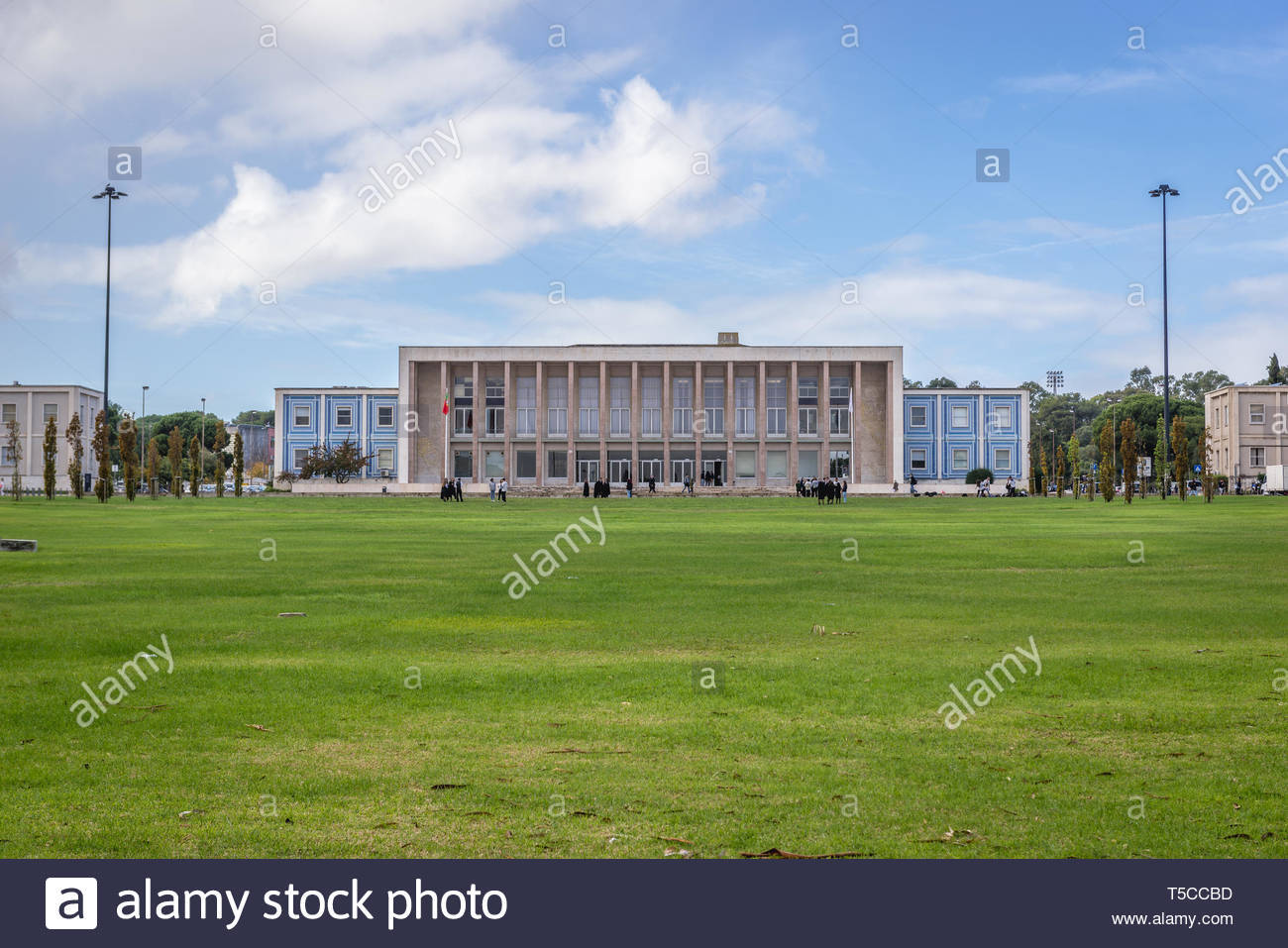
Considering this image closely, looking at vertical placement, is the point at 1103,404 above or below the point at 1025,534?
above

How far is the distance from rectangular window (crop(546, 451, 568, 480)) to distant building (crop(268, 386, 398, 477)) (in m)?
17.4

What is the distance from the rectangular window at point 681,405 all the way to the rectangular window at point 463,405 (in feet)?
58.9

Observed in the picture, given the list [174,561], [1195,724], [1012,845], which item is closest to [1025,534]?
[174,561]

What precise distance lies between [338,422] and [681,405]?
33935mm

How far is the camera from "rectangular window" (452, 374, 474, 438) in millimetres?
111500

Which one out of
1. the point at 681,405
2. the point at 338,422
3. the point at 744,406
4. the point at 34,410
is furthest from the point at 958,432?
the point at 34,410

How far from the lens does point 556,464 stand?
4380 inches

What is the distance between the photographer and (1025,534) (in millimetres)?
32625

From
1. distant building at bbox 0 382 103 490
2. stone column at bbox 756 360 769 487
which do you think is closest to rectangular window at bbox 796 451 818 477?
stone column at bbox 756 360 769 487

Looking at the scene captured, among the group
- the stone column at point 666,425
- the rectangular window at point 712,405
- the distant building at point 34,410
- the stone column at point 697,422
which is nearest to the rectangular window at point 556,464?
the stone column at point 666,425

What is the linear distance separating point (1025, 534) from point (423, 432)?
8454 centimetres

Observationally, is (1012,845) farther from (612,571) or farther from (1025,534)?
(1025,534)

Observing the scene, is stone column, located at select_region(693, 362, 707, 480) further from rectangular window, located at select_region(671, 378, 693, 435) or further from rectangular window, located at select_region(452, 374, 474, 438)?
rectangular window, located at select_region(452, 374, 474, 438)

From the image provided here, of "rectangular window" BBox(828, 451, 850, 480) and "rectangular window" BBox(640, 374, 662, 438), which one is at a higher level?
"rectangular window" BBox(640, 374, 662, 438)
